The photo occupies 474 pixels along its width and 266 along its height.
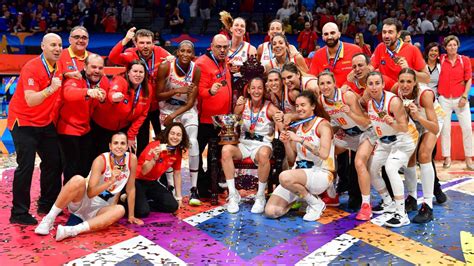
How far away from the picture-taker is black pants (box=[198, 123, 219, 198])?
6207 mm

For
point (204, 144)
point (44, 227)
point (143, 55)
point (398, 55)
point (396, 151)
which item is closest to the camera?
point (44, 227)

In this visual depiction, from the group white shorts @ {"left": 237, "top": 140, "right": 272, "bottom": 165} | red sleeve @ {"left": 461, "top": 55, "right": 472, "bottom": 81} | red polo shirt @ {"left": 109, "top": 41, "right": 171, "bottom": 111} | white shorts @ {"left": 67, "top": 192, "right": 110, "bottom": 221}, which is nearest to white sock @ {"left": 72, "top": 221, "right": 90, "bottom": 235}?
white shorts @ {"left": 67, "top": 192, "right": 110, "bottom": 221}

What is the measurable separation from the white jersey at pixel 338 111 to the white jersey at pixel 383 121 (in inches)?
9.9

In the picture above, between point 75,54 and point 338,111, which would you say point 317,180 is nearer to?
point 338,111

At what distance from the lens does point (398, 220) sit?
5.15 meters

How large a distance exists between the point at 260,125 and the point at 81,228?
6.69 ft

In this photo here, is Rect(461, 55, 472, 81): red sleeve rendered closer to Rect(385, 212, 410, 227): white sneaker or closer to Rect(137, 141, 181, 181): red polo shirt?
Rect(385, 212, 410, 227): white sneaker

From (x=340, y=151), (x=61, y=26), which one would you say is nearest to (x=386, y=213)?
(x=340, y=151)

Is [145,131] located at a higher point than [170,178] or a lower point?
higher

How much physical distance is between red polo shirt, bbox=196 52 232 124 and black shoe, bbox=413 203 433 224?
220 cm

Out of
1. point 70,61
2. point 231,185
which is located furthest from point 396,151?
point 70,61

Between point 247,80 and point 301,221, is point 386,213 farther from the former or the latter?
point 247,80

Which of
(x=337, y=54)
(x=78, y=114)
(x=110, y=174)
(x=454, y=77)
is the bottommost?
(x=110, y=174)

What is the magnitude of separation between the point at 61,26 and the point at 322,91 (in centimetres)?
1045
